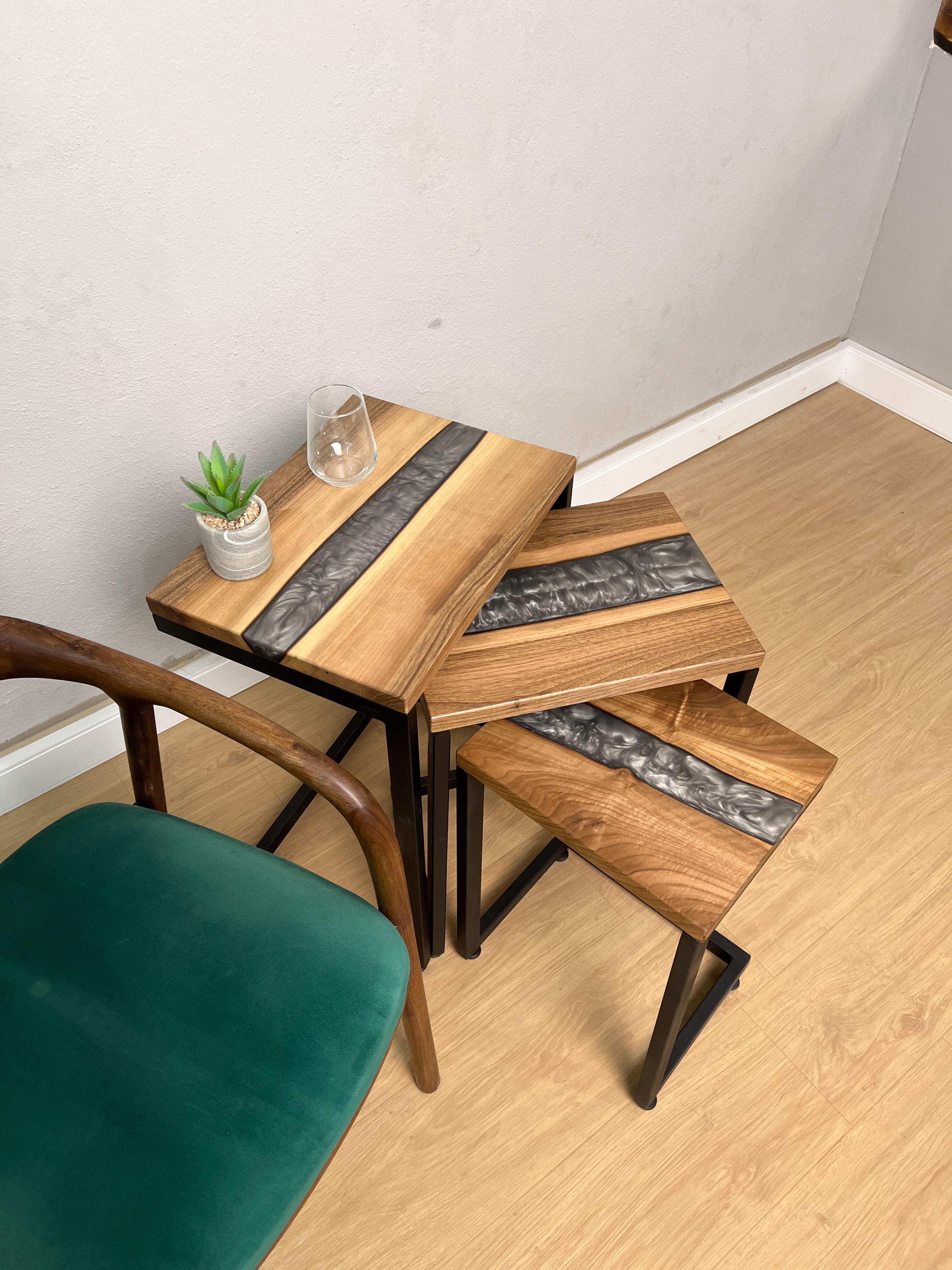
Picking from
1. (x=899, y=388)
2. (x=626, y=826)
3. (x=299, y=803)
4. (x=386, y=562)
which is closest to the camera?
(x=626, y=826)

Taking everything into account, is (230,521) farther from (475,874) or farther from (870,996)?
(870,996)

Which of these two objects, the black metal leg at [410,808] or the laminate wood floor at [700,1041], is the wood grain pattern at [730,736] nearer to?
the black metal leg at [410,808]

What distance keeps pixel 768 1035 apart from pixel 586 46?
159 cm

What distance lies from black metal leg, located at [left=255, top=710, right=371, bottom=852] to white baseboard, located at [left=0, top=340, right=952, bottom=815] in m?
0.24

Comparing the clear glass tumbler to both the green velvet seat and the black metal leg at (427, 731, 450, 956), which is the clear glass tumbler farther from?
the green velvet seat

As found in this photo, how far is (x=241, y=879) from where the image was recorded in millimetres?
1013

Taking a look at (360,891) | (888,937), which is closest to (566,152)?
(360,891)

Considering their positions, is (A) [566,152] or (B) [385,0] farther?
(A) [566,152]

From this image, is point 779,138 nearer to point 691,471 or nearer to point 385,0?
point 691,471

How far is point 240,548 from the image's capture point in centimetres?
114

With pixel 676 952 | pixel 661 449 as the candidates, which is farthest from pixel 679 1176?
pixel 661 449

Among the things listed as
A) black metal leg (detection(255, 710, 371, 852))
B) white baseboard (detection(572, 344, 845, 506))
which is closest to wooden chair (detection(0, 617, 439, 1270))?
black metal leg (detection(255, 710, 371, 852))

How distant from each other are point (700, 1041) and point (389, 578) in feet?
2.74

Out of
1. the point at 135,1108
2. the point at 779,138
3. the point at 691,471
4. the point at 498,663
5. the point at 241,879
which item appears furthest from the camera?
the point at 691,471
